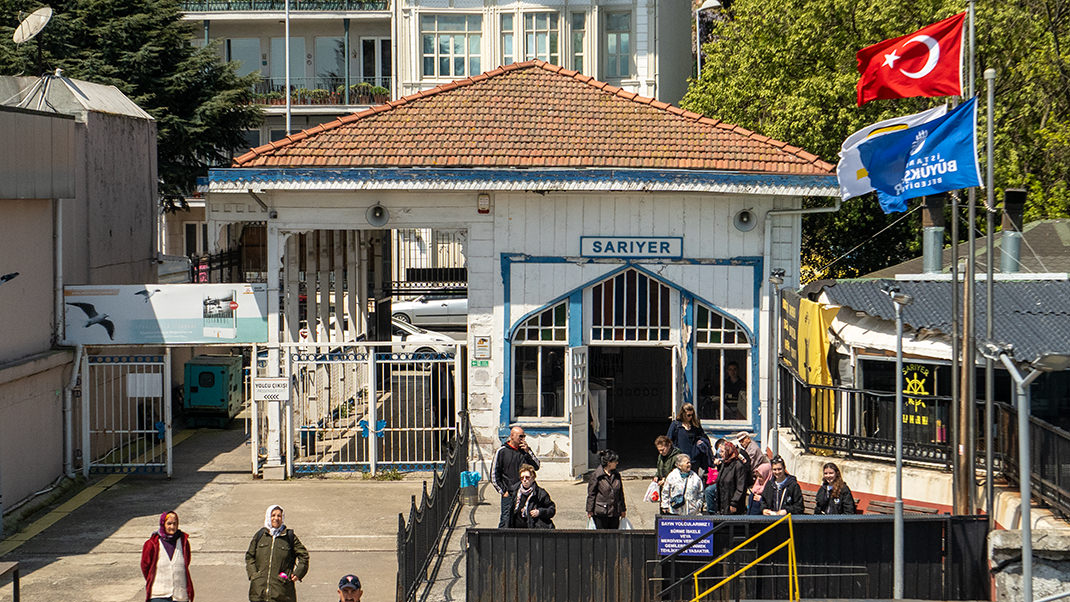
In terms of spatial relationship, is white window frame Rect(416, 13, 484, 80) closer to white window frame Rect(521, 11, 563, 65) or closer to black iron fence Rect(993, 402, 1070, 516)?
white window frame Rect(521, 11, 563, 65)

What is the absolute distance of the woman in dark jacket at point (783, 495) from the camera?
14477mm

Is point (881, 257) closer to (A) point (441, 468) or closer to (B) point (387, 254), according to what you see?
(A) point (441, 468)

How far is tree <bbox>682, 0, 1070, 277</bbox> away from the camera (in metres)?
27.7

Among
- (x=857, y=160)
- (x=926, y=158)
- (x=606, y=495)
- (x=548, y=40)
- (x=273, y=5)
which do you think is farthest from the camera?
(x=273, y=5)

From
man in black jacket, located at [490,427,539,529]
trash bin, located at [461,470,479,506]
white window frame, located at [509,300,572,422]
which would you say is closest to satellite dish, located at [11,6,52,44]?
white window frame, located at [509,300,572,422]

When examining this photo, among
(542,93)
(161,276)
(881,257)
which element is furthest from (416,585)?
(881,257)

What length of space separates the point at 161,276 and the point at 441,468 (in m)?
9.49

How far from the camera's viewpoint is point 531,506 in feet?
48.8

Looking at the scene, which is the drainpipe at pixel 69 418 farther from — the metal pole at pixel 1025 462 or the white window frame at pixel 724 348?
the metal pole at pixel 1025 462

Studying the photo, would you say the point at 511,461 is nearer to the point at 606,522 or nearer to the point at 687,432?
the point at 606,522

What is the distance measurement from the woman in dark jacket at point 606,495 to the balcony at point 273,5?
42.3 m

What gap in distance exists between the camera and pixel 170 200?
40.4 m

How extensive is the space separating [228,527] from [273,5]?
132ft

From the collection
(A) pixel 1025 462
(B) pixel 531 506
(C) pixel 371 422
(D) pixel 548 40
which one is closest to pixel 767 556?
(B) pixel 531 506
